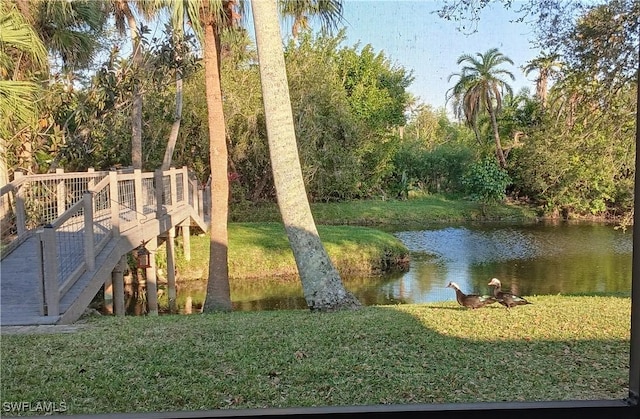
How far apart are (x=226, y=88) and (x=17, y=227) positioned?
1.06 metres

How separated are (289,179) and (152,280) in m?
1.06

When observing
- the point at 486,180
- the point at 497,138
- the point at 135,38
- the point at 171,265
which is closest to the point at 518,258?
the point at 486,180

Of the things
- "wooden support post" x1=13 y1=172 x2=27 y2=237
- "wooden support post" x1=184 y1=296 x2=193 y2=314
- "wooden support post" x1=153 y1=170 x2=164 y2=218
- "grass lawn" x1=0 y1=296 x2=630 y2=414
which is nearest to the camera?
"grass lawn" x1=0 y1=296 x2=630 y2=414

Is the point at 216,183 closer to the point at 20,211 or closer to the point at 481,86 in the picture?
the point at 20,211

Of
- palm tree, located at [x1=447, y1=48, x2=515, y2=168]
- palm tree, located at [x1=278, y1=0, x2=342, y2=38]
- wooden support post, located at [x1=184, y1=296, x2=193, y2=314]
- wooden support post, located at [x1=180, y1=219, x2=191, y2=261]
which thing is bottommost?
wooden support post, located at [x1=184, y1=296, x2=193, y2=314]

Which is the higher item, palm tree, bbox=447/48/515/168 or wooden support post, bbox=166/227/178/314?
palm tree, bbox=447/48/515/168

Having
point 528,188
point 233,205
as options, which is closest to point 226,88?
point 233,205

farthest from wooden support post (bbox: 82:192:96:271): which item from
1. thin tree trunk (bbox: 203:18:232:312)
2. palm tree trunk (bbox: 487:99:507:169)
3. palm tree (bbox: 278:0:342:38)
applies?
palm tree trunk (bbox: 487:99:507:169)

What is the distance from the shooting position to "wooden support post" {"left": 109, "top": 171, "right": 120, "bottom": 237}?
6.96 feet

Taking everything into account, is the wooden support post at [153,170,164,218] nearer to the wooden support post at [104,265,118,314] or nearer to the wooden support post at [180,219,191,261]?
the wooden support post at [180,219,191,261]

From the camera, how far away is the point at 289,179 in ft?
7.82

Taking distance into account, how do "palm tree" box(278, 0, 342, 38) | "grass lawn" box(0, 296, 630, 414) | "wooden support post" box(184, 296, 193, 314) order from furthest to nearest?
"wooden support post" box(184, 296, 193, 314) < "palm tree" box(278, 0, 342, 38) < "grass lawn" box(0, 296, 630, 414)

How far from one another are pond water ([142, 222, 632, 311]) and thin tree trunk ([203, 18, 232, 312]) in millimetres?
884

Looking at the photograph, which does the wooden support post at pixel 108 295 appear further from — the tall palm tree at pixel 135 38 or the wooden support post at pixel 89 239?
the tall palm tree at pixel 135 38
